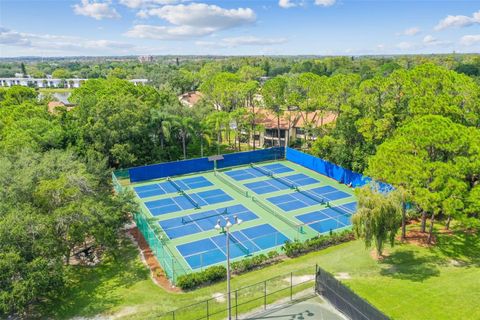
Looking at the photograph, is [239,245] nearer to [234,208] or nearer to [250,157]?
[234,208]

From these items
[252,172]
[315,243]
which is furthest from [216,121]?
[315,243]

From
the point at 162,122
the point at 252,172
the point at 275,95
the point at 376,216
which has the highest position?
the point at 275,95

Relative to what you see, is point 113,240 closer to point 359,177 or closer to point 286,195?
point 286,195

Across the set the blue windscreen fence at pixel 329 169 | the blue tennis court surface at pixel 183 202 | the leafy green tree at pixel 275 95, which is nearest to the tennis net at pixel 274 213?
the blue tennis court surface at pixel 183 202

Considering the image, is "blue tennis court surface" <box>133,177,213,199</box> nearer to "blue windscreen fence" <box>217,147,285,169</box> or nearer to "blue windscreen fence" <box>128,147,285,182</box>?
"blue windscreen fence" <box>128,147,285,182</box>

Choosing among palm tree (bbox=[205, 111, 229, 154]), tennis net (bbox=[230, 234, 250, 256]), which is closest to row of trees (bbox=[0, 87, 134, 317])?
tennis net (bbox=[230, 234, 250, 256])

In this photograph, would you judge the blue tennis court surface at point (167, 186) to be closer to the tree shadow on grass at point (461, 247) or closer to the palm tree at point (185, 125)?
the palm tree at point (185, 125)
